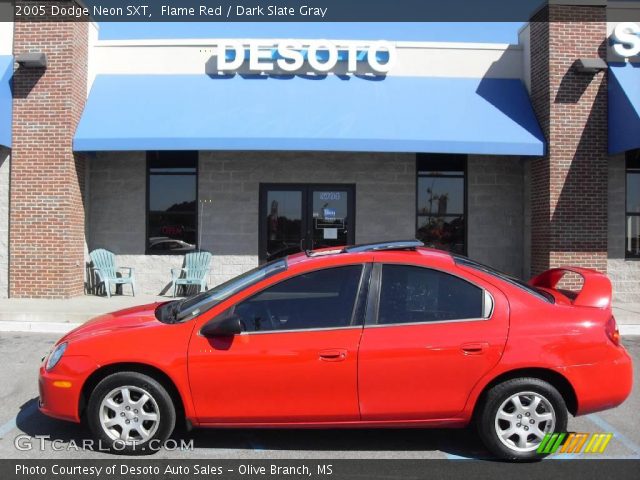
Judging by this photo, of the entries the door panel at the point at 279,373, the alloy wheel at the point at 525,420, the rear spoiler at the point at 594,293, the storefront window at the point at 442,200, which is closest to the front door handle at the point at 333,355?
the door panel at the point at 279,373

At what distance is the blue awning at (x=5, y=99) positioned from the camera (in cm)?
1113

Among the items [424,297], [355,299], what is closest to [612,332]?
[424,297]

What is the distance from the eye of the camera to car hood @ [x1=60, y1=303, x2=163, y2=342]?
4.44 metres

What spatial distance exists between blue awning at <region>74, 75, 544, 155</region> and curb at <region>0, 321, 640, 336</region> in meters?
3.54

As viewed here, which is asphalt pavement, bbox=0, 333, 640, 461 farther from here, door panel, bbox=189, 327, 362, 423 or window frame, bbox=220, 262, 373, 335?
window frame, bbox=220, 262, 373, 335

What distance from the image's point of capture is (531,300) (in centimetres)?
442

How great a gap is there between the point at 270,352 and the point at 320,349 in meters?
0.35

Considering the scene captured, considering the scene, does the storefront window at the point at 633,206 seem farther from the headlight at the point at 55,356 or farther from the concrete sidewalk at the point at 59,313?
the headlight at the point at 55,356

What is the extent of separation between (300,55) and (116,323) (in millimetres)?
8850

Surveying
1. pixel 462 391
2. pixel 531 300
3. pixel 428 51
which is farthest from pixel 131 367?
pixel 428 51

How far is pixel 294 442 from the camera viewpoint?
15.2ft

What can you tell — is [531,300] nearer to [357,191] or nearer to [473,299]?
[473,299]

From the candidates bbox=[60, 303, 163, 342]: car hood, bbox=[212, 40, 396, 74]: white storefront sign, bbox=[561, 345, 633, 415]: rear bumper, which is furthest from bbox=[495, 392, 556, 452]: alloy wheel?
bbox=[212, 40, 396, 74]: white storefront sign

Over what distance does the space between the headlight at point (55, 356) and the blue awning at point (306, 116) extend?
23.1ft
